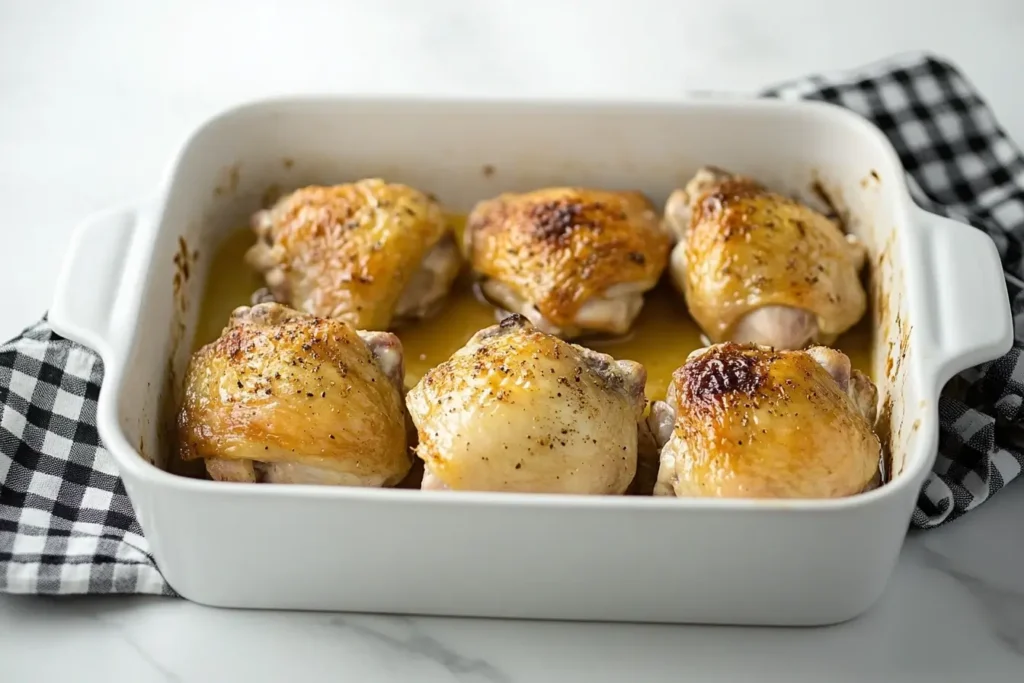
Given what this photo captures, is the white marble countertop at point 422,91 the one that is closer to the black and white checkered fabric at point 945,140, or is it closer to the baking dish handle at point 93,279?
the black and white checkered fabric at point 945,140

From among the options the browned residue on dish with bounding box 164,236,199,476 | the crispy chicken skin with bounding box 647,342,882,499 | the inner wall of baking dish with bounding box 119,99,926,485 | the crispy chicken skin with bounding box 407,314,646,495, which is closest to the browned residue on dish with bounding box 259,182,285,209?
the inner wall of baking dish with bounding box 119,99,926,485

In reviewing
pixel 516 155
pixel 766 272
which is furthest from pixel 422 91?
pixel 766 272

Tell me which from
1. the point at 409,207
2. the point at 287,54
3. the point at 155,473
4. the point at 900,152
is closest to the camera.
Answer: the point at 155,473

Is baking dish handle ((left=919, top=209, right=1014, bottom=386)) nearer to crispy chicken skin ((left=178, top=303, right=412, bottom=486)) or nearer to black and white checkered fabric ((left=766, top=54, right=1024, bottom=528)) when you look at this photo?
black and white checkered fabric ((left=766, top=54, right=1024, bottom=528))

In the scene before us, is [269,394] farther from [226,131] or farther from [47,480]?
[226,131]

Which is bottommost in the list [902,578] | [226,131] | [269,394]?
[902,578]

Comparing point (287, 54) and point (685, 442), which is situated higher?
point (287, 54)

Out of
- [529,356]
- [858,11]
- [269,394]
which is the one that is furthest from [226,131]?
[858,11]

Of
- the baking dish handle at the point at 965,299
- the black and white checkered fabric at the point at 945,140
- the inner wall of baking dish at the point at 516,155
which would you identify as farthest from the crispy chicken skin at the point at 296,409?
the black and white checkered fabric at the point at 945,140
